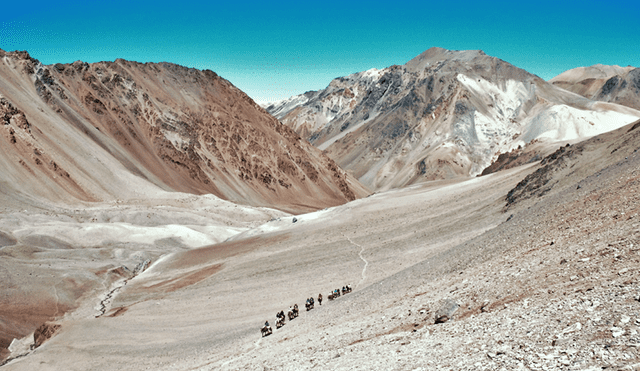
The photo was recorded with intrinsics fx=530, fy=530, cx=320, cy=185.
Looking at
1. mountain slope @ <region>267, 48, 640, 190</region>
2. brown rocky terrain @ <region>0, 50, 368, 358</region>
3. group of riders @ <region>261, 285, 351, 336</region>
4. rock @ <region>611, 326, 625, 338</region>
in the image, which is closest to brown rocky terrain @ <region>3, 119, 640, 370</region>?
rock @ <region>611, 326, 625, 338</region>

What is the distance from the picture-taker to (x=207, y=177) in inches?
4112

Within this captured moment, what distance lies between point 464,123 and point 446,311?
6023 inches

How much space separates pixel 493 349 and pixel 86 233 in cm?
5249

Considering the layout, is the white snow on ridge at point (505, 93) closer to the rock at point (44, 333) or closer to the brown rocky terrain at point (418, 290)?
the brown rocky terrain at point (418, 290)

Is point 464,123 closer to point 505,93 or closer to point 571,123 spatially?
point 505,93

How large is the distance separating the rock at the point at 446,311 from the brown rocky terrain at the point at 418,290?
6cm

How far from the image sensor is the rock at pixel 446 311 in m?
14.2

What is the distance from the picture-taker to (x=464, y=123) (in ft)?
526

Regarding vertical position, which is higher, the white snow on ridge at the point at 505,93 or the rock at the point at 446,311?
the white snow on ridge at the point at 505,93

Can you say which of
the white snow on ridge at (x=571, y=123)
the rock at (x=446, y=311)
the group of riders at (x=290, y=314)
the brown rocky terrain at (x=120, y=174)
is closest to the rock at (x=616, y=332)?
the rock at (x=446, y=311)

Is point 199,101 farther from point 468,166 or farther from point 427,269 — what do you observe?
point 427,269

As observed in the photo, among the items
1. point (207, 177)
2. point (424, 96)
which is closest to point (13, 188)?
point (207, 177)

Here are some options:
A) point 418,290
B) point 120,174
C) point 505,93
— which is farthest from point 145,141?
point 505,93

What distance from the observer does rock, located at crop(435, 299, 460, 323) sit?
558 inches
